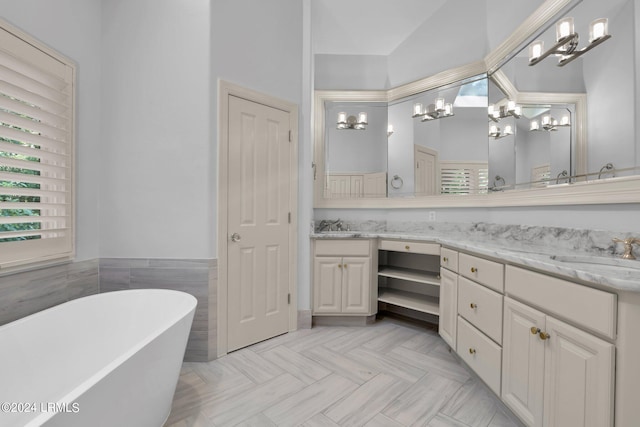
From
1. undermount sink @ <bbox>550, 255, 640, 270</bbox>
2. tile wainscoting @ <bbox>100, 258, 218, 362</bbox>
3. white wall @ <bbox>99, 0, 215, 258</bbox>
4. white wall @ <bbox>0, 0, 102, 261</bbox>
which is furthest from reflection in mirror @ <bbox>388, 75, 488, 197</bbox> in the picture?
white wall @ <bbox>0, 0, 102, 261</bbox>

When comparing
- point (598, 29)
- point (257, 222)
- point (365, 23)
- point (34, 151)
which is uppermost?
point (365, 23)

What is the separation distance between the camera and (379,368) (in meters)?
2.10

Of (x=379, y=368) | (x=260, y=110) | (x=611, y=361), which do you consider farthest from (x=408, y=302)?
(x=260, y=110)

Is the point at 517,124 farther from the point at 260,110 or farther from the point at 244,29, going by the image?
the point at 244,29

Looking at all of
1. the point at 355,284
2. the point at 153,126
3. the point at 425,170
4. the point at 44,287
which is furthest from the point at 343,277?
the point at 44,287

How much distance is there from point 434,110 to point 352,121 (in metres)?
0.90

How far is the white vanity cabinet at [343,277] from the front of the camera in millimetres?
2803

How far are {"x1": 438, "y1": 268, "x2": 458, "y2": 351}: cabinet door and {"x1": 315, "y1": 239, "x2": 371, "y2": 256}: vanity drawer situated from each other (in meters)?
0.75

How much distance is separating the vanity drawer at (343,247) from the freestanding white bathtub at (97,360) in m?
1.36

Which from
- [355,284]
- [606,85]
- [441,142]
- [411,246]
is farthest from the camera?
[441,142]

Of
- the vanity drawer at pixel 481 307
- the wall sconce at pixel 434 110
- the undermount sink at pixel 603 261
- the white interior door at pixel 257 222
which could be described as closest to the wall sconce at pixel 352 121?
the wall sconce at pixel 434 110

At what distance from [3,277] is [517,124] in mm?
3482

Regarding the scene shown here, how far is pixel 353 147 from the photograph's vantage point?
11.1ft

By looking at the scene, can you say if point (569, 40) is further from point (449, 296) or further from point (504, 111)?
point (449, 296)
